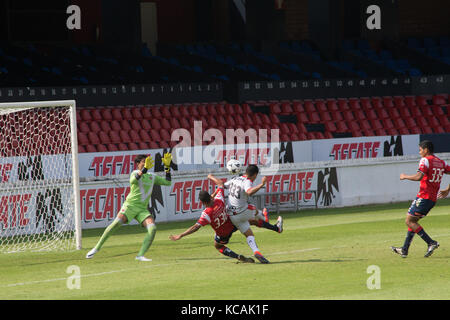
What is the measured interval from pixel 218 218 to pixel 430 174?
3735 millimetres

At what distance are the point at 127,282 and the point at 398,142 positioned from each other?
16.7 metres

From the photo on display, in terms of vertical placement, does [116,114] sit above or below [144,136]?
above

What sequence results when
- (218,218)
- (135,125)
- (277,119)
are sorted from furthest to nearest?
(277,119)
(135,125)
(218,218)

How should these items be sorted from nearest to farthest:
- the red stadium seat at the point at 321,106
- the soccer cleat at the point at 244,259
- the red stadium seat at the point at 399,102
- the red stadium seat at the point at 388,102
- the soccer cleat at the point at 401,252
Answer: the soccer cleat at the point at 244,259, the soccer cleat at the point at 401,252, the red stadium seat at the point at 321,106, the red stadium seat at the point at 388,102, the red stadium seat at the point at 399,102

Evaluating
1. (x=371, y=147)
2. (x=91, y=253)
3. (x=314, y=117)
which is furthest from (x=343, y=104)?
(x=91, y=253)

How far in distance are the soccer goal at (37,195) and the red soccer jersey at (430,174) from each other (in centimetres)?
707

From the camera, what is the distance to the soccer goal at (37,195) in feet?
62.8

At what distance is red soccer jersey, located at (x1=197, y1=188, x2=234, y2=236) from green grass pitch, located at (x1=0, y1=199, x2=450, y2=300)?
2.05ft

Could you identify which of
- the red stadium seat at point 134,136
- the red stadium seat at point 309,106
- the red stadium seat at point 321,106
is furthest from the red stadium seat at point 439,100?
the red stadium seat at point 134,136

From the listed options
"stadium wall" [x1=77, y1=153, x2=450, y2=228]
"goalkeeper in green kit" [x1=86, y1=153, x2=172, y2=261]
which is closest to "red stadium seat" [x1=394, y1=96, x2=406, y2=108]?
"stadium wall" [x1=77, y1=153, x2=450, y2=228]

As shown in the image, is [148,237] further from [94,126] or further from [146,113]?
[146,113]

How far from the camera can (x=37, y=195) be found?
21016mm

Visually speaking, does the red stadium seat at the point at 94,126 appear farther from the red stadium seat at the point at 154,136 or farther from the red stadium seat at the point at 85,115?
the red stadium seat at the point at 154,136

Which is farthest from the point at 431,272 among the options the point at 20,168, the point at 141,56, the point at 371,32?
the point at 371,32
